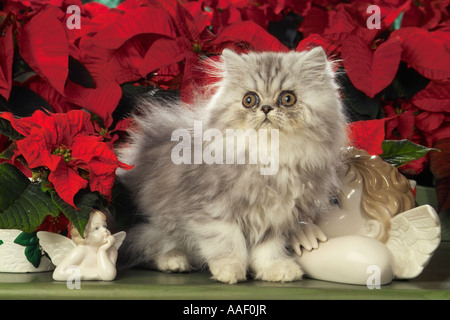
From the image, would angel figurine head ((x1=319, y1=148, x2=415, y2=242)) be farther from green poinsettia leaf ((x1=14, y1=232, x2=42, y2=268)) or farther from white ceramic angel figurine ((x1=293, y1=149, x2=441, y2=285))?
green poinsettia leaf ((x1=14, y1=232, x2=42, y2=268))

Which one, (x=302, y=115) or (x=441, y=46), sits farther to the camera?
(x=441, y=46)

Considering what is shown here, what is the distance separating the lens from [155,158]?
38.9 inches

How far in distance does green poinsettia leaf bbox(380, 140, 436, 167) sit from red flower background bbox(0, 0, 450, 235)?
40 mm

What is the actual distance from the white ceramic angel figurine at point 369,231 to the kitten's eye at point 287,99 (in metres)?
0.17

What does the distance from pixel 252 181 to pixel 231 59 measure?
0.72ft

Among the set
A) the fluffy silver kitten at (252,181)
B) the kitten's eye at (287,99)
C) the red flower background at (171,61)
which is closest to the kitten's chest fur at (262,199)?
the fluffy silver kitten at (252,181)

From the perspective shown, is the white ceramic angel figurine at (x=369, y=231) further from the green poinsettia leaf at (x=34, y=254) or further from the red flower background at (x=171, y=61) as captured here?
the green poinsettia leaf at (x=34, y=254)

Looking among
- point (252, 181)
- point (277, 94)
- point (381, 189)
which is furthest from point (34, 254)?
point (381, 189)

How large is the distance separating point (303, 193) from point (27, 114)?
0.53 m

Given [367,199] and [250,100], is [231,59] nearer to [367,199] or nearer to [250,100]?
[250,100]

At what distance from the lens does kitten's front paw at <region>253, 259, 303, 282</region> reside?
0.86 metres

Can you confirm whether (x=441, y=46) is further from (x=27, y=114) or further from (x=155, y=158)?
(x=27, y=114)

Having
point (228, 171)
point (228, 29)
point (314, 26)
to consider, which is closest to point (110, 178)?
point (228, 171)

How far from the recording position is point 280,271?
86 cm
